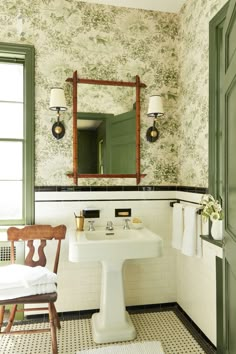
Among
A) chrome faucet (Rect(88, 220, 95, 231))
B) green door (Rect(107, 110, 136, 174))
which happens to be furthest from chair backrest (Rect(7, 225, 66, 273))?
green door (Rect(107, 110, 136, 174))

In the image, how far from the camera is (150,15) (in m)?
3.01

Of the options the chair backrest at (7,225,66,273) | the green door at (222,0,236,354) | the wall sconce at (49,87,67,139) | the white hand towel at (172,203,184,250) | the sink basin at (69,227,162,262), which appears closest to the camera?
the green door at (222,0,236,354)

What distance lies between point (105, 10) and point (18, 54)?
0.96 meters

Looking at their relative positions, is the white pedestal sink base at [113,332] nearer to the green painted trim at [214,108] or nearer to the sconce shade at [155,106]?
the green painted trim at [214,108]

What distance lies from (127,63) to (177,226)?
1690 mm

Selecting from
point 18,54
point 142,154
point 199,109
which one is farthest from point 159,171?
point 18,54

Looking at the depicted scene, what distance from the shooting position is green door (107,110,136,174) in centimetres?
290

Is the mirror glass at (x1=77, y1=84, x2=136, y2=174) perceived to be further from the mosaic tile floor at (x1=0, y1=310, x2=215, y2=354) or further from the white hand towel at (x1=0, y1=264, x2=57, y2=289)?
the mosaic tile floor at (x1=0, y1=310, x2=215, y2=354)

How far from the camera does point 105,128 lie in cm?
289

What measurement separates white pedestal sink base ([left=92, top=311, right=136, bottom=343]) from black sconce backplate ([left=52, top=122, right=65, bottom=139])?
170 cm

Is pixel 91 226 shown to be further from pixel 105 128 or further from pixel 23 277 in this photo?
pixel 105 128

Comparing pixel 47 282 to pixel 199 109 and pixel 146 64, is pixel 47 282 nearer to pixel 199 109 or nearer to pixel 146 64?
pixel 199 109

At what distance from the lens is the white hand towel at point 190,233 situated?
2508mm

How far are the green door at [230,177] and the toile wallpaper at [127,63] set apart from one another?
110 cm
